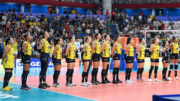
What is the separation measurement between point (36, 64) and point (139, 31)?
504 inches

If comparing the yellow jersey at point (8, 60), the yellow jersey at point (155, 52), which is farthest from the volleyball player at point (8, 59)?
the yellow jersey at point (155, 52)

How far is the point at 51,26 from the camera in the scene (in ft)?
86.8

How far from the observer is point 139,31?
28297 mm

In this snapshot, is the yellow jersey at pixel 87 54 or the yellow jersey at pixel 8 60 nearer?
→ the yellow jersey at pixel 8 60

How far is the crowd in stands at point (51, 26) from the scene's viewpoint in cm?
2378

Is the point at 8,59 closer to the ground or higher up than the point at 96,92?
higher up

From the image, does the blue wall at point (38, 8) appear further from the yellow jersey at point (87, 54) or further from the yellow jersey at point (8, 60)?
the yellow jersey at point (8, 60)

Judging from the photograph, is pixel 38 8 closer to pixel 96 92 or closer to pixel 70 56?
pixel 70 56

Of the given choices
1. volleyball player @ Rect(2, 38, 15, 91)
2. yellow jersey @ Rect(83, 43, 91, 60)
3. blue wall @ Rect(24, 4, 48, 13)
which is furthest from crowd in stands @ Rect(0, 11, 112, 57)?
volleyball player @ Rect(2, 38, 15, 91)

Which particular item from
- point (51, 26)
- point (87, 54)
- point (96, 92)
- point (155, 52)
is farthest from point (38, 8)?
point (96, 92)

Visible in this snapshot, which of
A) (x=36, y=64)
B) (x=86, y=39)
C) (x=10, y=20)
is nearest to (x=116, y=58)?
(x=86, y=39)

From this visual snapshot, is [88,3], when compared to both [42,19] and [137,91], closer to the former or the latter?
[42,19]

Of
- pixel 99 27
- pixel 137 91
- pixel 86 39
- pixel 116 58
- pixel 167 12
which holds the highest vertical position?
pixel 167 12

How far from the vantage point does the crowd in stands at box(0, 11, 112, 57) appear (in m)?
23.8
